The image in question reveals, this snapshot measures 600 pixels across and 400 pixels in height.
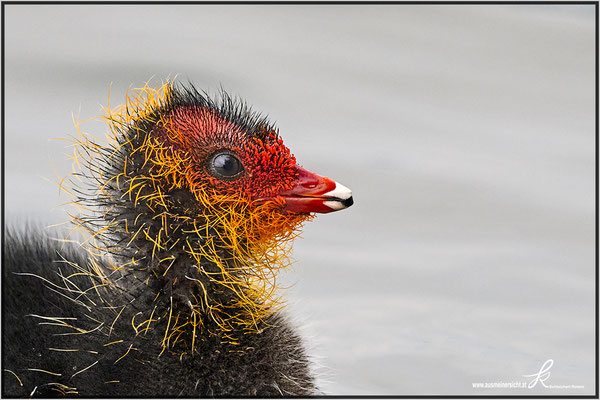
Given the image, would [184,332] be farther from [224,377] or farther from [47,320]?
[47,320]

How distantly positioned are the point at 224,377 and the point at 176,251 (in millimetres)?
412

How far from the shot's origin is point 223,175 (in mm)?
2539

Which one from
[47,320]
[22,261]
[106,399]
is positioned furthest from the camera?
[22,261]

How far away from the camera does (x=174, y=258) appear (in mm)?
2486

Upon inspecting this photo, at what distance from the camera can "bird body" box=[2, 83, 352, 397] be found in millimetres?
2494

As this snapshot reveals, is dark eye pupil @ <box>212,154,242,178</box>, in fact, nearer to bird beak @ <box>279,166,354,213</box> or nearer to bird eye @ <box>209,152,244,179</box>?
bird eye @ <box>209,152,244,179</box>

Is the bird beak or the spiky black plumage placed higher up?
the bird beak

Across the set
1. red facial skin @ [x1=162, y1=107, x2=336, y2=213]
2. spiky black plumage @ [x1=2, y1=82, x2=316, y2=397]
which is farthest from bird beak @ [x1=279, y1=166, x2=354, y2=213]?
spiky black plumage @ [x1=2, y1=82, x2=316, y2=397]

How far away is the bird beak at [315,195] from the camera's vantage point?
2469 mm

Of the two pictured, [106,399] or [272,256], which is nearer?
[106,399]

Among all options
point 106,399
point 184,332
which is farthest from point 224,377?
point 106,399

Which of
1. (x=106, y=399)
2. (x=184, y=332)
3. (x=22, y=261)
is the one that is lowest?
(x=106, y=399)

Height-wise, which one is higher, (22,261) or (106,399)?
(22,261)

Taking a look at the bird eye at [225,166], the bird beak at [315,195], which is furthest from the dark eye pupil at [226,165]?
the bird beak at [315,195]
